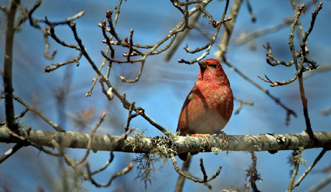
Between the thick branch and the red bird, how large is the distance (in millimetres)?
419

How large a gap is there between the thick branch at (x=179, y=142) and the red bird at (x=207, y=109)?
1.37 ft

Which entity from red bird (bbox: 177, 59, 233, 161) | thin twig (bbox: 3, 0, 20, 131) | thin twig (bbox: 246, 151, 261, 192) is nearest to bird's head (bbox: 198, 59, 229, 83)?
red bird (bbox: 177, 59, 233, 161)

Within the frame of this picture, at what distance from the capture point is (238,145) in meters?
4.89

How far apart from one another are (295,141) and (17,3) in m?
3.59

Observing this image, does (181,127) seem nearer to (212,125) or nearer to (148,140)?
(212,125)

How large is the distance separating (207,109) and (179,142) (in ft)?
3.58

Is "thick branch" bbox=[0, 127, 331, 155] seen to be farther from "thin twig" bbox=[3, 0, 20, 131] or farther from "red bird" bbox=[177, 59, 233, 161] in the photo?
"red bird" bbox=[177, 59, 233, 161]

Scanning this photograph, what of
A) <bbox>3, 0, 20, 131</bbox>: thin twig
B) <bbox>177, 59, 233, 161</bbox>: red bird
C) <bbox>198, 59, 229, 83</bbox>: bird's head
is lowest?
<bbox>3, 0, 20, 131</bbox>: thin twig

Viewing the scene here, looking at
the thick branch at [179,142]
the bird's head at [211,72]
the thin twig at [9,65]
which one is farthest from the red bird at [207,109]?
the thin twig at [9,65]

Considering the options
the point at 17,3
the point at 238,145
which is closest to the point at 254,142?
the point at 238,145

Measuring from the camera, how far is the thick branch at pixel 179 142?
3.44 m

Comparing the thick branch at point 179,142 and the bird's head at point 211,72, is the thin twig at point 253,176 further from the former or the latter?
the bird's head at point 211,72

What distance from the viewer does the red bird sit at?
5.30m

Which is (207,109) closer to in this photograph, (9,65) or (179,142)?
(179,142)
